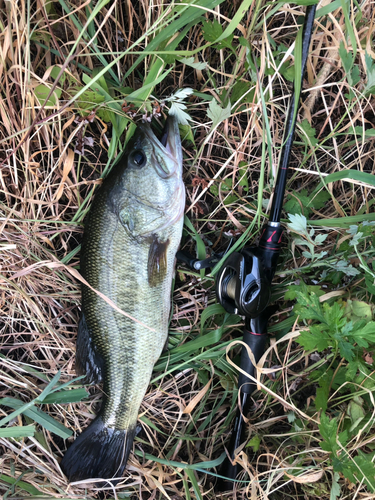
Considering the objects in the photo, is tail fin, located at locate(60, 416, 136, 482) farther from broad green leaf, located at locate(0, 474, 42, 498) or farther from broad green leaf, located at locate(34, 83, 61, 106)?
broad green leaf, located at locate(34, 83, 61, 106)

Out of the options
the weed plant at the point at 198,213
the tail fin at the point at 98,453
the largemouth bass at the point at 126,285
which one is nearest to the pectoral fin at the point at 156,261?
the largemouth bass at the point at 126,285

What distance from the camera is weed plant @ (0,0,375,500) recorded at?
5.42 ft

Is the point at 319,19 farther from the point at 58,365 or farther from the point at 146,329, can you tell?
the point at 58,365

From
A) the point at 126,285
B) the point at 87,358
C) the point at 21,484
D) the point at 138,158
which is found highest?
the point at 138,158

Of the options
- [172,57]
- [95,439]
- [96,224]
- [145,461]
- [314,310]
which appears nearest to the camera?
[314,310]

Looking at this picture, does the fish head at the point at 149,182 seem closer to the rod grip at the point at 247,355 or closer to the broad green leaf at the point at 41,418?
the rod grip at the point at 247,355

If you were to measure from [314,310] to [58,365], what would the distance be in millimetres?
1661

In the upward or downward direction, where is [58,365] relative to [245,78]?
downward

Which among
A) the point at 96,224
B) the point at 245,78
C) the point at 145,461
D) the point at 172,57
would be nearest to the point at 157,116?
the point at 172,57

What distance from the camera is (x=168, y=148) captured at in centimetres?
171

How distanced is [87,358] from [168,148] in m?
1.35

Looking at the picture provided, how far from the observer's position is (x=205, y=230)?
2002 mm

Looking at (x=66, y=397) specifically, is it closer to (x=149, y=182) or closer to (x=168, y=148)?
(x=149, y=182)

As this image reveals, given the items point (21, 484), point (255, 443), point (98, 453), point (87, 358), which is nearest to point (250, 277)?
point (255, 443)
